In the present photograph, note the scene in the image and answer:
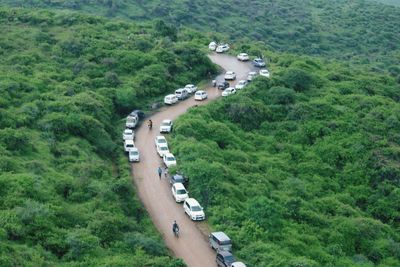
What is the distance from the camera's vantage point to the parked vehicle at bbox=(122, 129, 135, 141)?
61156 mm

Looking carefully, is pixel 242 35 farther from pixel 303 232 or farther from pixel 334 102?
pixel 303 232

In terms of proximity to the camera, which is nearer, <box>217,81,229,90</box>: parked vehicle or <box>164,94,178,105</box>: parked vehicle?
<box>164,94,178,105</box>: parked vehicle

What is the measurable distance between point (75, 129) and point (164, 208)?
50.1 ft

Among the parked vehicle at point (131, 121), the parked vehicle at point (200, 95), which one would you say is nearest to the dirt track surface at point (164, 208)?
the parked vehicle at point (131, 121)

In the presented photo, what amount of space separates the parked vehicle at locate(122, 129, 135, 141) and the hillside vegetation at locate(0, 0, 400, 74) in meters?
69.7

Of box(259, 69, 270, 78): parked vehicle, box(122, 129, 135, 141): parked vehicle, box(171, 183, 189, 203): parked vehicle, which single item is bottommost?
box(259, 69, 270, 78): parked vehicle

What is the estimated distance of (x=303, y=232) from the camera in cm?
4678

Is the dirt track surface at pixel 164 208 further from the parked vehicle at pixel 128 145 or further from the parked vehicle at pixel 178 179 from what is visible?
the parked vehicle at pixel 128 145

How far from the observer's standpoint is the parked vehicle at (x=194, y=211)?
45.1 m

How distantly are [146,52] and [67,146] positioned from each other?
36210 millimetres

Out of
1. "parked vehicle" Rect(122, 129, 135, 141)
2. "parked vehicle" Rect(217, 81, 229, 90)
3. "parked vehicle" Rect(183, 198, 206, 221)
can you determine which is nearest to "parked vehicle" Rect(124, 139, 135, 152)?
"parked vehicle" Rect(122, 129, 135, 141)

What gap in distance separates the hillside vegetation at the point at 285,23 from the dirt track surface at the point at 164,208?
228 ft

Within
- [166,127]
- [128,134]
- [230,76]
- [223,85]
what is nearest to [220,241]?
[128,134]

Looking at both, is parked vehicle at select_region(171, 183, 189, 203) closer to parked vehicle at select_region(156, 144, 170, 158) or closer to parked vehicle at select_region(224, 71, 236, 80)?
parked vehicle at select_region(156, 144, 170, 158)
